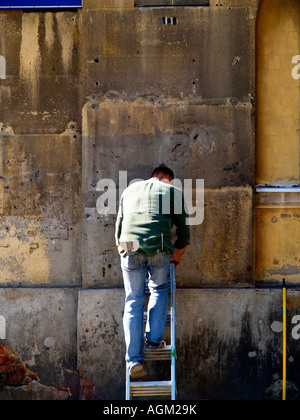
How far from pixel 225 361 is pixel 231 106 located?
8.47ft

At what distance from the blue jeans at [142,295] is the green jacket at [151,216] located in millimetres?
96

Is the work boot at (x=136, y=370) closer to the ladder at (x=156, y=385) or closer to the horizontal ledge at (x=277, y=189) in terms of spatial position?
the ladder at (x=156, y=385)

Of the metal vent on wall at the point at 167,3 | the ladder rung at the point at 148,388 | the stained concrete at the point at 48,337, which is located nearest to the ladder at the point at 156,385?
the ladder rung at the point at 148,388

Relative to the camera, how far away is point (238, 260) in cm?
548

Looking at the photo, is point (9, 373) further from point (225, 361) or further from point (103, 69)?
point (103, 69)

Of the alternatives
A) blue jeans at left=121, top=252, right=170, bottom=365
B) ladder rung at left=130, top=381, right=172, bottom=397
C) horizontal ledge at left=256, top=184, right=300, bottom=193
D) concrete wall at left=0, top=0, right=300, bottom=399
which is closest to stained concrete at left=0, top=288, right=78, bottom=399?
concrete wall at left=0, top=0, right=300, bottom=399

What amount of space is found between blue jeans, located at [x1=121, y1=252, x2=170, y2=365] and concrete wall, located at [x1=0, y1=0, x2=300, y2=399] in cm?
97

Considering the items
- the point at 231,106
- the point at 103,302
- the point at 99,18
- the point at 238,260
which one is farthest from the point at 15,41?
the point at 238,260

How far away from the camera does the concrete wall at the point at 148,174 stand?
214 inches

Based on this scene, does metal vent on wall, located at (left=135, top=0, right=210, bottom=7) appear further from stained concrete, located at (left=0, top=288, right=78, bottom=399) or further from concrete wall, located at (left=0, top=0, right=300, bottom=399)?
stained concrete, located at (left=0, top=288, right=78, bottom=399)

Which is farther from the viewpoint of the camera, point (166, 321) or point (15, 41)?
point (15, 41)

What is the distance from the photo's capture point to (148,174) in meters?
5.51

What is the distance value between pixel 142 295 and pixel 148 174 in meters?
1.48

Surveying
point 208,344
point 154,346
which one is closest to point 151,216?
point 154,346
